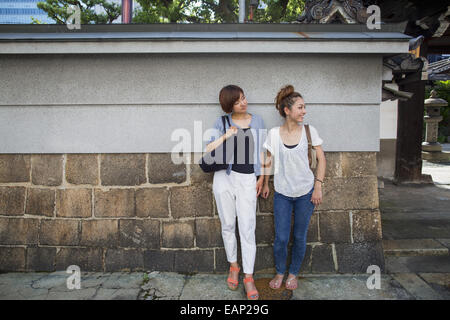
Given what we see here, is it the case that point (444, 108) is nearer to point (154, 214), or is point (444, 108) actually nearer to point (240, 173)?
point (240, 173)

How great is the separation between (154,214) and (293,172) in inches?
68.9

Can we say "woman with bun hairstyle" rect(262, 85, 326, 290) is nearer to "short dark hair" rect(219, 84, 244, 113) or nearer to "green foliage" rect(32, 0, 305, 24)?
"short dark hair" rect(219, 84, 244, 113)

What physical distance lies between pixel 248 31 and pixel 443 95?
54.8 feet

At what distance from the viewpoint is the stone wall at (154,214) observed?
3484 mm

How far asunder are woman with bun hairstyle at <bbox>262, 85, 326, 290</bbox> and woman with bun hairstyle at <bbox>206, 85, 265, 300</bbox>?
0.66 ft

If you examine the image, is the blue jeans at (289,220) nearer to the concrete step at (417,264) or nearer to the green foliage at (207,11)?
the concrete step at (417,264)

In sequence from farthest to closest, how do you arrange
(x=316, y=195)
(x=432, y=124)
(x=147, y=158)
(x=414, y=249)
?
(x=432, y=124) < (x=414, y=249) < (x=147, y=158) < (x=316, y=195)

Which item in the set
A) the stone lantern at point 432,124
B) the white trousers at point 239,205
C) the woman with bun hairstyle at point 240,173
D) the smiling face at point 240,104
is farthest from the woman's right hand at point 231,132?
the stone lantern at point 432,124

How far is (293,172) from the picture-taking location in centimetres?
294

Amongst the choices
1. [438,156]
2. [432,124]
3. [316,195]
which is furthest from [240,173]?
[438,156]

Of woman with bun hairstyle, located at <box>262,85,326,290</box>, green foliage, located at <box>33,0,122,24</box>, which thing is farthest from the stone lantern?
green foliage, located at <box>33,0,122,24</box>

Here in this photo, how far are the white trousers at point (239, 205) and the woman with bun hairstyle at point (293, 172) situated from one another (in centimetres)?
29

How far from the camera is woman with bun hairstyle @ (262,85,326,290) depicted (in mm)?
2932

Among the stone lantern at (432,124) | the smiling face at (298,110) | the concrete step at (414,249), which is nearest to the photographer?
the smiling face at (298,110)
